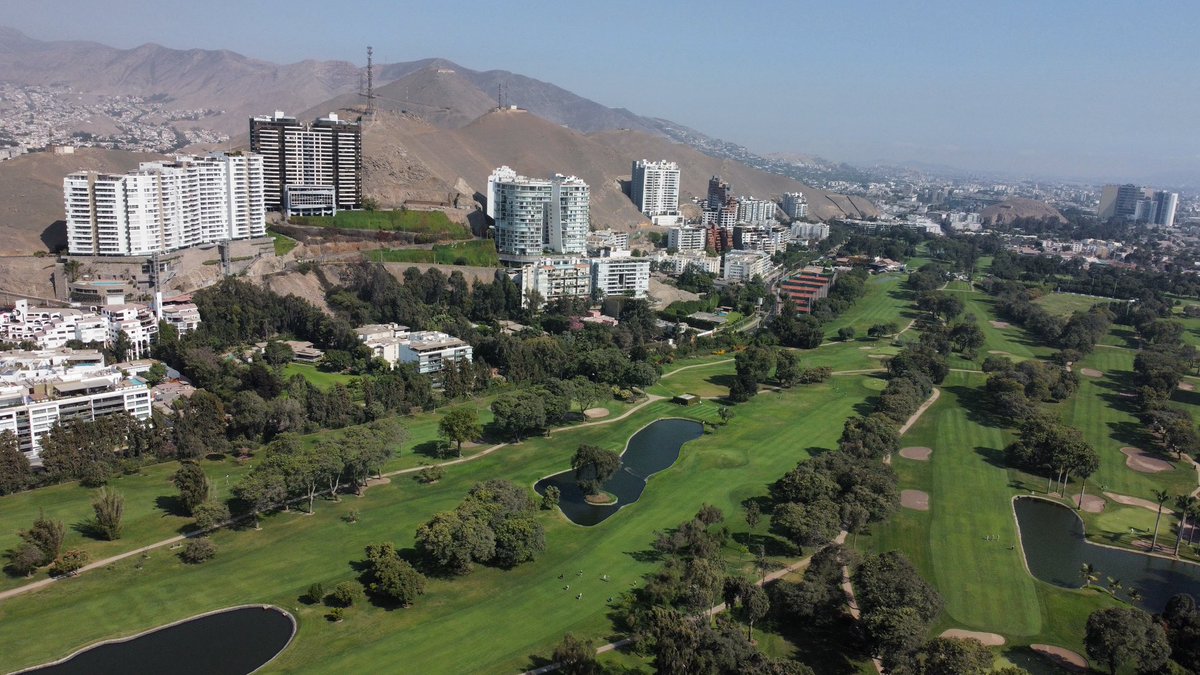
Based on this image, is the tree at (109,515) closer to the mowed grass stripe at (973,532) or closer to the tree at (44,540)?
the tree at (44,540)

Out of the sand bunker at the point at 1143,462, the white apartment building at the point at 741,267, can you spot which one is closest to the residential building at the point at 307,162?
the white apartment building at the point at 741,267

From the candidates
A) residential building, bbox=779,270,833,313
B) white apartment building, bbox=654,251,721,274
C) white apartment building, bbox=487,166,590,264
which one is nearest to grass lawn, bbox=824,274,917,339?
residential building, bbox=779,270,833,313

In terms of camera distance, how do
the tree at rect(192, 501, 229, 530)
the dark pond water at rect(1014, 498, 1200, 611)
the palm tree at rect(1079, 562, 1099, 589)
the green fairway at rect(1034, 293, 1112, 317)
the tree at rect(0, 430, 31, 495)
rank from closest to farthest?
the palm tree at rect(1079, 562, 1099, 589), the dark pond water at rect(1014, 498, 1200, 611), the tree at rect(192, 501, 229, 530), the tree at rect(0, 430, 31, 495), the green fairway at rect(1034, 293, 1112, 317)

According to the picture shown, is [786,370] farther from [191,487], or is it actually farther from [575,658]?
[191,487]

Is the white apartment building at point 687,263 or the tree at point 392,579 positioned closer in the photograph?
the tree at point 392,579

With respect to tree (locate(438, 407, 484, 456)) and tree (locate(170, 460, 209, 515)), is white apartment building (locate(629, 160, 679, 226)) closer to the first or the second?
tree (locate(438, 407, 484, 456))

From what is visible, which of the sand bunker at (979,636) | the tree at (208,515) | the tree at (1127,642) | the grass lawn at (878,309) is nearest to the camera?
the tree at (1127,642)

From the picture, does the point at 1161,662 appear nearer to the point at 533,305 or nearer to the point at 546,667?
the point at 546,667
